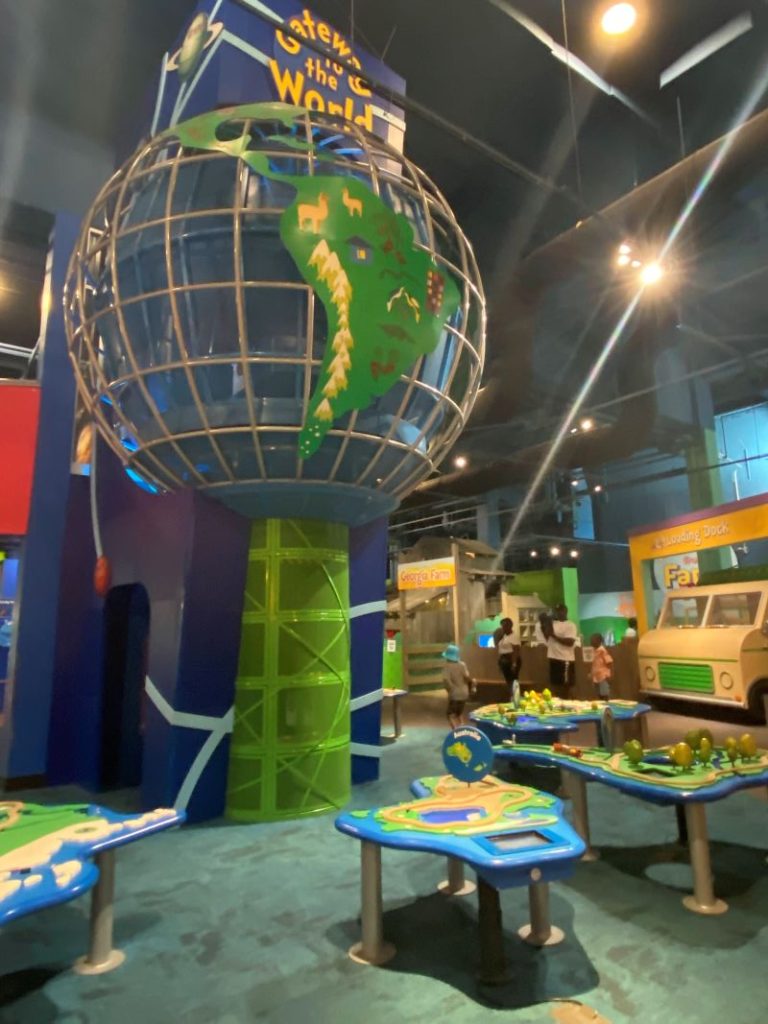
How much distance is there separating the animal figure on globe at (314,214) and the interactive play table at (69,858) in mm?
3332

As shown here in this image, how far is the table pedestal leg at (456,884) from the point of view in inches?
135

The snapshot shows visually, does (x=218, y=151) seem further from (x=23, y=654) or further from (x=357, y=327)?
(x=23, y=654)

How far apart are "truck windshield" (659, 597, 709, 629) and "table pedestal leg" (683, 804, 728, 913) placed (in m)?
6.98

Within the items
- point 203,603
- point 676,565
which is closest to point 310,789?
point 203,603

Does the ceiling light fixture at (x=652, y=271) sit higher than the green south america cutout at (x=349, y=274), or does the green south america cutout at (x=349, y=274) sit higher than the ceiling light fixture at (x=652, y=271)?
the ceiling light fixture at (x=652, y=271)

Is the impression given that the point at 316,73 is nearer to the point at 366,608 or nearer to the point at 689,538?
A: the point at 366,608

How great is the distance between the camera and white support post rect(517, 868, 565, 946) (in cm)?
287

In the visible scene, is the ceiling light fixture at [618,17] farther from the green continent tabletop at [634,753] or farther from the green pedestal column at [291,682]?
the green continent tabletop at [634,753]

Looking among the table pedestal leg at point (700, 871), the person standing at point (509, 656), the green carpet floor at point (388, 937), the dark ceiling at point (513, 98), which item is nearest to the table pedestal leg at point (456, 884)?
the green carpet floor at point (388, 937)

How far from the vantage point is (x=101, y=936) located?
Answer: 9.23ft

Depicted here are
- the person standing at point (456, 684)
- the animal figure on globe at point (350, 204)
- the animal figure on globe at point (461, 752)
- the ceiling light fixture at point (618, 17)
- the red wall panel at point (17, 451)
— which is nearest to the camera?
the animal figure on globe at point (461, 752)

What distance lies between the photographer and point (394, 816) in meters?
3.05

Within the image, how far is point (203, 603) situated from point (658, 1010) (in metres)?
3.66

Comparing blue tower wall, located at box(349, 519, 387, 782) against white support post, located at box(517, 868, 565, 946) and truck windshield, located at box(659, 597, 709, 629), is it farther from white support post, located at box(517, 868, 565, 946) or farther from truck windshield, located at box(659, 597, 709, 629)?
truck windshield, located at box(659, 597, 709, 629)
